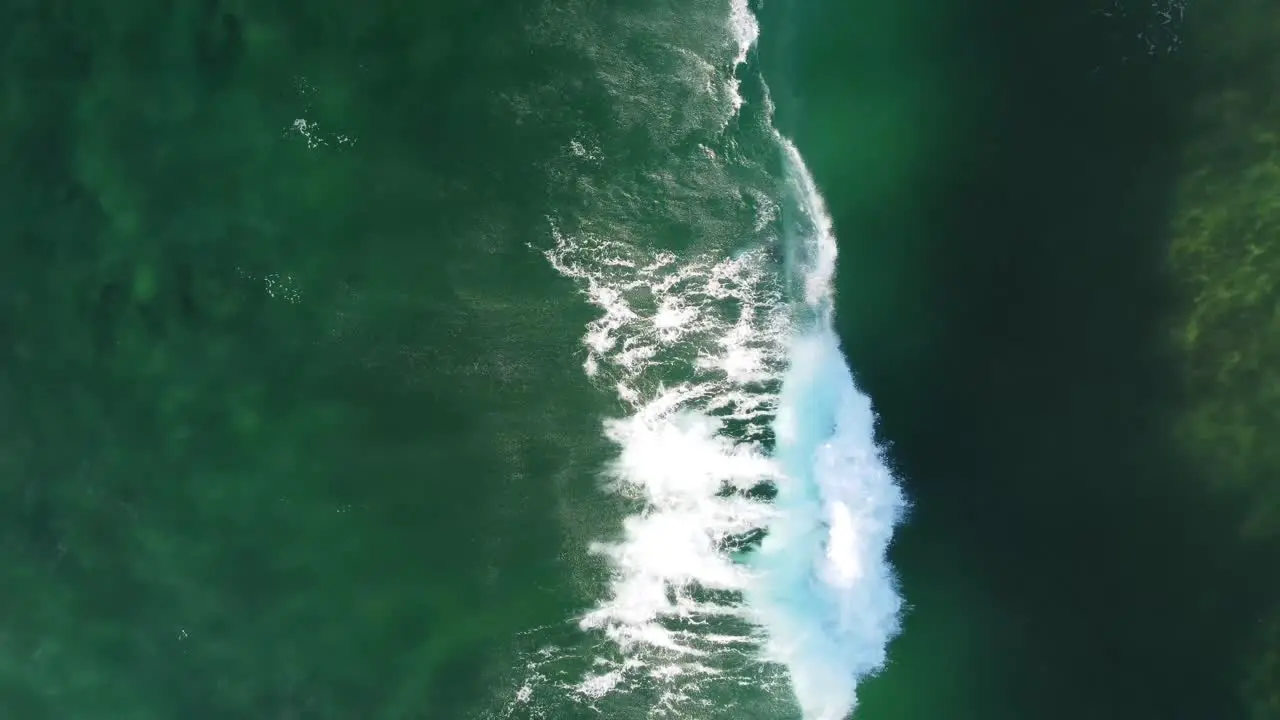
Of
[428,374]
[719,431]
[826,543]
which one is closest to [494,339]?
[428,374]

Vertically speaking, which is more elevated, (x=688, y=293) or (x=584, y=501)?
(x=688, y=293)

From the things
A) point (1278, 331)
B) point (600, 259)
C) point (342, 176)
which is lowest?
point (1278, 331)

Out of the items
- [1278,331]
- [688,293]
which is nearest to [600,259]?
[688,293]

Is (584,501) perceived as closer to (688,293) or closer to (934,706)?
(688,293)

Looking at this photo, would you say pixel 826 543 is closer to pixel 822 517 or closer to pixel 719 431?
pixel 822 517

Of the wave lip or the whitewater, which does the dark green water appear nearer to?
the whitewater

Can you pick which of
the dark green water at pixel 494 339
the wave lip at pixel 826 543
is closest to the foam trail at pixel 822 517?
the wave lip at pixel 826 543
